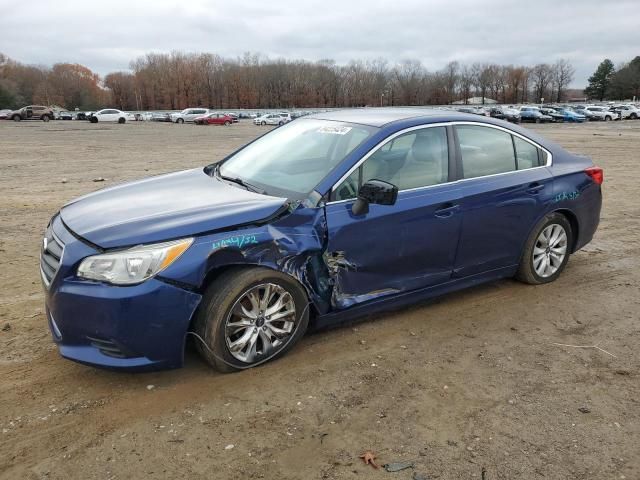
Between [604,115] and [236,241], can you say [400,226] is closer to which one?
[236,241]

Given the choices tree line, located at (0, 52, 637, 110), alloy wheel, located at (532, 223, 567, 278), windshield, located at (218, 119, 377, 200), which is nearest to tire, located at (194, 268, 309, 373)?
windshield, located at (218, 119, 377, 200)

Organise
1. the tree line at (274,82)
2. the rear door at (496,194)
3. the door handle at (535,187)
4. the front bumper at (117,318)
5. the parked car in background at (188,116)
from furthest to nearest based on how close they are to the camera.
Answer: the tree line at (274,82)
the parked car in background at (188,116)
the door handle at (535,187)
the rear door at (496,194)
the front bumper at (117,318)

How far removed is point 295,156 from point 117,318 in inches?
79.1

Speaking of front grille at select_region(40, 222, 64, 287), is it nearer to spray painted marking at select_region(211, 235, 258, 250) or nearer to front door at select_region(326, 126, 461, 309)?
spray painted marking at select_region(211, 235, 258, 250)

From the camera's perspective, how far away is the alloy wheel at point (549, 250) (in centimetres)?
517

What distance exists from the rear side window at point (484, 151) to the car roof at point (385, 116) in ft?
0.57

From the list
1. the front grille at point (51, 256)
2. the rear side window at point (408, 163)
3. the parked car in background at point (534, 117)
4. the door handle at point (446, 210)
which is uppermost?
the parked car in background at point (534, 117)

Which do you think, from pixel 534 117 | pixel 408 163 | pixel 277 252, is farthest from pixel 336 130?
pixel 534 117

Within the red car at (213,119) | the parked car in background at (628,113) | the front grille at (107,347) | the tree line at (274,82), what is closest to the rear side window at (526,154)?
the front grille at (107,347)

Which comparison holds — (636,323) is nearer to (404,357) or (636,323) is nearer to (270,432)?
(404,357)

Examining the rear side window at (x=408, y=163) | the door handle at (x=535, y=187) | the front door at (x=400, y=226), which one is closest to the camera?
the front door at (x=400, y=226)

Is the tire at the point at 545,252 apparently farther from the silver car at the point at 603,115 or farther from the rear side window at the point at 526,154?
the silver car at the point at 603,115

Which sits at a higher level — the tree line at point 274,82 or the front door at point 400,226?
the tree line at point 274,82

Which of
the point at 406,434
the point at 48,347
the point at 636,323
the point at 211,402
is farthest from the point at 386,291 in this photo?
the point at 48,347
